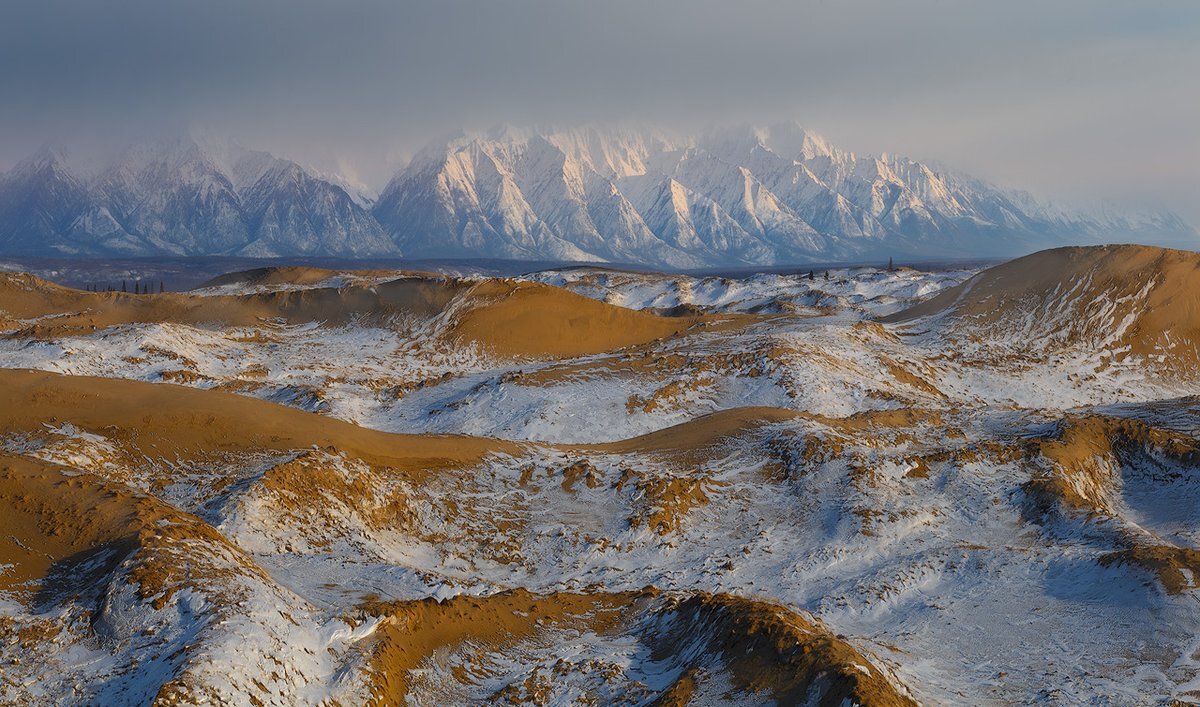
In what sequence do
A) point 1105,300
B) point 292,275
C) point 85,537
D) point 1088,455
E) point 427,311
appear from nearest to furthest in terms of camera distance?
point 85,537 < point 1088,455 < point 1105,300 < point 427,311 < point 292,275

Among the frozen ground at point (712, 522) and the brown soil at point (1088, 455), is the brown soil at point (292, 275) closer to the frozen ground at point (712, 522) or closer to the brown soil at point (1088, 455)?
the frozen ground at point (712, 522)

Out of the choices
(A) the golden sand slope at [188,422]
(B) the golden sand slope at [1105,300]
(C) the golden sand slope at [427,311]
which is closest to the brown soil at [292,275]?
(C) the golden sand slope at [427,311]

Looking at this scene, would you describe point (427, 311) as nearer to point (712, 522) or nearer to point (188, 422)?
point (188, 422)

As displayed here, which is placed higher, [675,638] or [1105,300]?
[1105,300]

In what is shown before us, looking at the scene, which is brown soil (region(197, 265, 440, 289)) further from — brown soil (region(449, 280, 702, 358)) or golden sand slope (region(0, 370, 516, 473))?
golden sand slope (region(0, 370, 516, 473))

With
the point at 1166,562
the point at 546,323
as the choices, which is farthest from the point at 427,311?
the point at 1166,562

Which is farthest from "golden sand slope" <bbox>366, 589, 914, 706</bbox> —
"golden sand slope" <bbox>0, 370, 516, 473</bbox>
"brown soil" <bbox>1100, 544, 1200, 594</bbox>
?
"golden sand slope" <bbox>0, 370, 516, 473</bbox>

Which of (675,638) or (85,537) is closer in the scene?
(675,638)

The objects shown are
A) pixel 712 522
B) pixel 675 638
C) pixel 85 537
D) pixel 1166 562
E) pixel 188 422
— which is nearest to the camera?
pixel 675 638
